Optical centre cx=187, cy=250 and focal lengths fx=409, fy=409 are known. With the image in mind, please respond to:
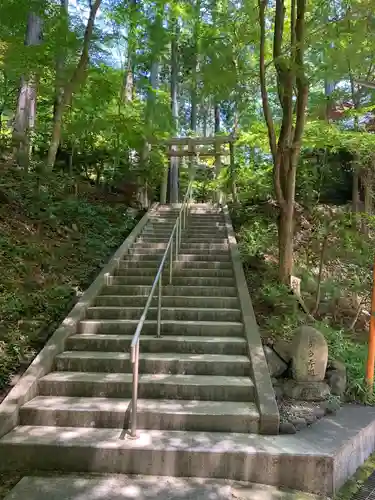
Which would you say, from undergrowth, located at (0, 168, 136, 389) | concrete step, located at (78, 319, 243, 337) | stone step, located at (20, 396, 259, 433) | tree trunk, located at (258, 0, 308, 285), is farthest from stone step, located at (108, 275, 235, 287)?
stone step, located at (20, 396, 259, 433)

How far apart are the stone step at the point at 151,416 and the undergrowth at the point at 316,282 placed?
5.71ft

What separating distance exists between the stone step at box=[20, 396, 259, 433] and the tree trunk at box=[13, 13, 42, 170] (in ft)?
22.2

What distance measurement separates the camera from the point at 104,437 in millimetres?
3734

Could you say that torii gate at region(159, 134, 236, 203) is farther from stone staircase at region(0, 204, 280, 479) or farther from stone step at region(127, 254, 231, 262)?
stone staircase at region(0, 204, 280, 479)

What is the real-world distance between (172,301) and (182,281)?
80 cm

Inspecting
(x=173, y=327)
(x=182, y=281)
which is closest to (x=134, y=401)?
(x=173, y=327)

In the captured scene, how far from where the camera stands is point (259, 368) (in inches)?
182

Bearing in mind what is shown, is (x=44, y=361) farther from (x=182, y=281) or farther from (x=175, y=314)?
(x=182, y=281)

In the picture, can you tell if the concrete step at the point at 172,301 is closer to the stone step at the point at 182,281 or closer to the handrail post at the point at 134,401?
the stone step at the point at 182,281

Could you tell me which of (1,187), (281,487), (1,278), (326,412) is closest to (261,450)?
(281,487)

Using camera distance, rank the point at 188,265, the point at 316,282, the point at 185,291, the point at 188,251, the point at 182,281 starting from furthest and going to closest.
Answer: the point at 188,251
the point at 188,265
the point at 316,282
the point at 182,281
the point at 185,291

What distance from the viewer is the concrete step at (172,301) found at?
6.39m

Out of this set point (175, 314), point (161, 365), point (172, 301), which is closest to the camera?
point (161, 365)

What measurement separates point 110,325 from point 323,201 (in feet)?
27.0
